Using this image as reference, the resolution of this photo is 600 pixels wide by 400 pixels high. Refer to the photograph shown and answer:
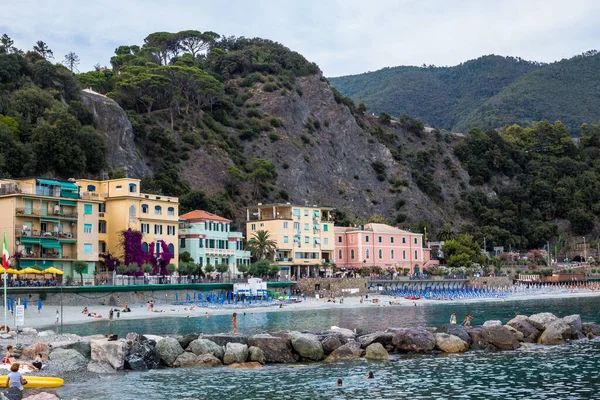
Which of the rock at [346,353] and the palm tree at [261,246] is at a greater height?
the palm tree at [261,246]

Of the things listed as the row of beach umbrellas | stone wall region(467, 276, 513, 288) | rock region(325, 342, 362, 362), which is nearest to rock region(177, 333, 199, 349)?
rock region(325, 342, 362, 362)

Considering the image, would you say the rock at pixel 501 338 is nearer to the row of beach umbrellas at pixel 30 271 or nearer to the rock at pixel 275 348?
the rock at pixel 275 348

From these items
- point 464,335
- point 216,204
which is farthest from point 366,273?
point 464,335

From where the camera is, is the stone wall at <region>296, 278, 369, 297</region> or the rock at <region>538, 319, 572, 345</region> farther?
the stone wall at <region>296, 278, 369, 297</region>

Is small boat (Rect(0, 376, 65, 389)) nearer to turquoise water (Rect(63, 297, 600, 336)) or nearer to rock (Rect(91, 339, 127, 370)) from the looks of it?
rock (Rect(91, 339, 127, 370))

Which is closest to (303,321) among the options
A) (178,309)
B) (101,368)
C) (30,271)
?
(178,309)

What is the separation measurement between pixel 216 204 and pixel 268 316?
36.1 meters

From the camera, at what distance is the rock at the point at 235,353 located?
31562 millimetres

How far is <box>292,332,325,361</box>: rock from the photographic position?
32.4 m

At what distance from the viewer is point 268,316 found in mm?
A: 60562

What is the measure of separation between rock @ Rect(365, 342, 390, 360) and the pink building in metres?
64.7

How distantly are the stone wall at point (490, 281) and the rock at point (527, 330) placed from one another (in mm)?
64831

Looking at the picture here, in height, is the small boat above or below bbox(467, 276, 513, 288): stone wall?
below

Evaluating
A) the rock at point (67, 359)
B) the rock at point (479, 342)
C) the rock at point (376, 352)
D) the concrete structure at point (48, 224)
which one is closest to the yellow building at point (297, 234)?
the concrete structure at point (48, 224)
